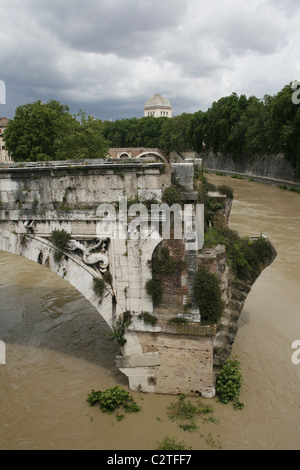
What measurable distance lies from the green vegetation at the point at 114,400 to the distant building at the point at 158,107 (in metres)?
105

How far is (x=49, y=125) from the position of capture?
24719 mm

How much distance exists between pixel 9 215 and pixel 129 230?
255 cm

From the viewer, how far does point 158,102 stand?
105m

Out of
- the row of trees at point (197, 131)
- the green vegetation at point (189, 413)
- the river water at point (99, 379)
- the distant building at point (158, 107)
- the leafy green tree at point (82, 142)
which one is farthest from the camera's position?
the distant building at point (158, 107)

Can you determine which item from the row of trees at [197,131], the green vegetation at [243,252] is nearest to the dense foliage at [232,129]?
the row of trees at [197,131]

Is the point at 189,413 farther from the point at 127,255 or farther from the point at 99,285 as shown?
the point at 127,255

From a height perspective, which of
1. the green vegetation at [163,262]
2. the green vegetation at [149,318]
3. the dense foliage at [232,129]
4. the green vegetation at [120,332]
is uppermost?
the dense foliage at [232,129]

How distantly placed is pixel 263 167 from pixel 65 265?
3487cm

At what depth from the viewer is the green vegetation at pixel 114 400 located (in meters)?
6.98

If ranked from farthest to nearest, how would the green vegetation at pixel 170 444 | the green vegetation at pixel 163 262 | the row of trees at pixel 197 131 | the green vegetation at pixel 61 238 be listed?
the row of trees at pixel 197 131 < the green vegetation at pixel 61 238 < the green vegetation at pixel 163 262 < the green vegetation at pixel 170 444

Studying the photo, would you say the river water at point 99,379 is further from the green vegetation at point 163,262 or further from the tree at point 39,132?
the tree at point 39,132

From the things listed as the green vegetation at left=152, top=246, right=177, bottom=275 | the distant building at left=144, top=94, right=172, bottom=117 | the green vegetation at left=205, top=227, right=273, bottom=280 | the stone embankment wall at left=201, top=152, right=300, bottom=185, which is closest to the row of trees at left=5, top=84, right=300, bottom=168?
the stone embankment wall at left=201, top=152, right=300, bottom=185
